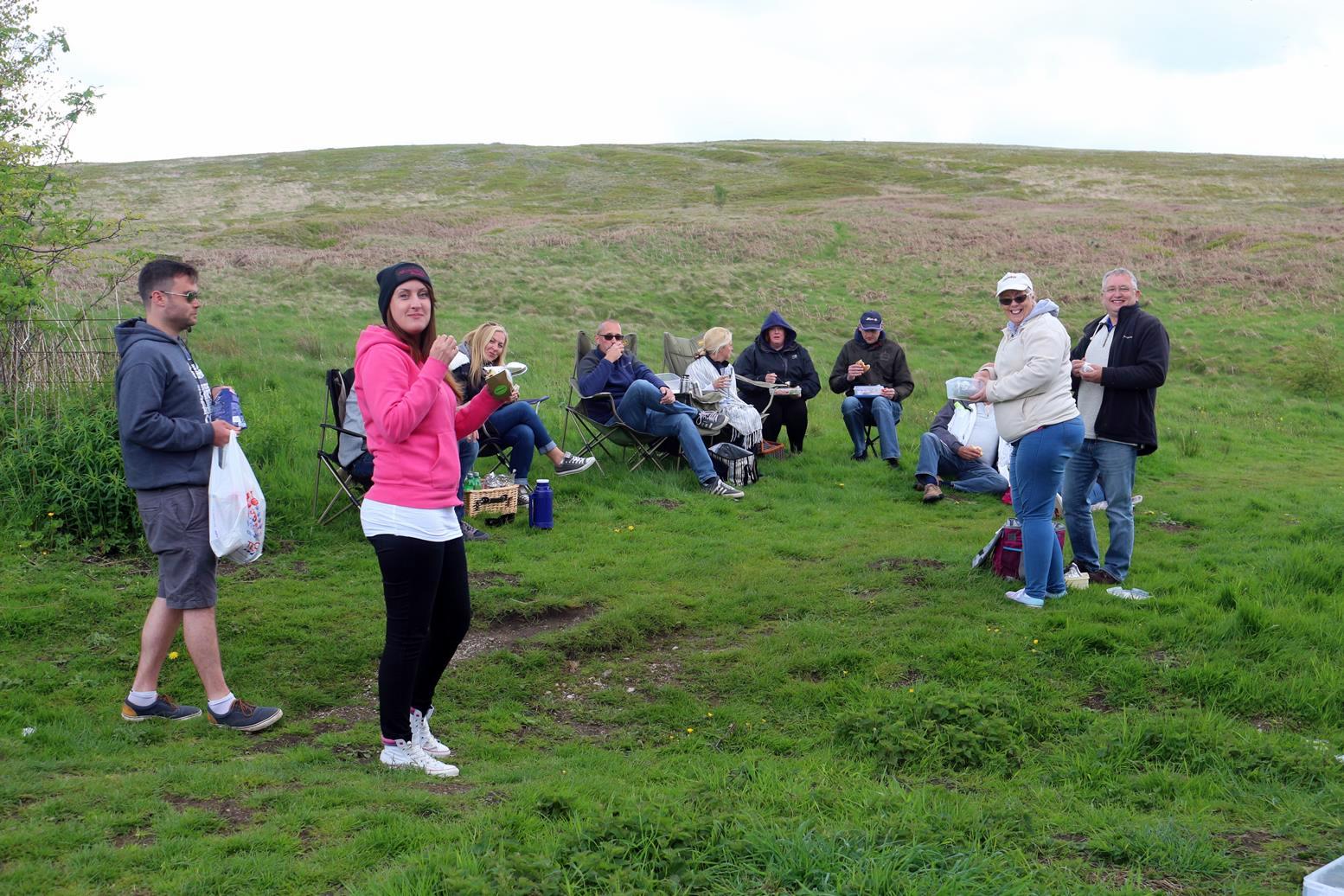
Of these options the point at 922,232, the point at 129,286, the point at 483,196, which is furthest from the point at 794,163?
the point at 129,286

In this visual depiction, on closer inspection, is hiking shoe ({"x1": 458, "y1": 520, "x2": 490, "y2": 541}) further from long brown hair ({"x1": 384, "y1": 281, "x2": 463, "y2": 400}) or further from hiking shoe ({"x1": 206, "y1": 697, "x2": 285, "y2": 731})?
long brown hair ({"x1": 384, "y1": 281, "x2": 463, "y2": 400})

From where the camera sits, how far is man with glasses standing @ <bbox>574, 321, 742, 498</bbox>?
9.12m

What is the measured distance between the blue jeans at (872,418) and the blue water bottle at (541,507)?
385 cm

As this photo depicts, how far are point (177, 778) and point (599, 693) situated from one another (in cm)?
195

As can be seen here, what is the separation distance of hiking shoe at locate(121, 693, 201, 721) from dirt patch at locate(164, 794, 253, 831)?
115 cm

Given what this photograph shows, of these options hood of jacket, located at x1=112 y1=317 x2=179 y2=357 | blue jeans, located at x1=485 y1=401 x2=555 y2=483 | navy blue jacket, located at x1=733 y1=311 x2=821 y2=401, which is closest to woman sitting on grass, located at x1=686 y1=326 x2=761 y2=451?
navy blue jacket, located at x1=733 y1=311 x2=821 y2=401

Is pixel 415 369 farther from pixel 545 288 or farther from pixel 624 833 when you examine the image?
pixel 545 288

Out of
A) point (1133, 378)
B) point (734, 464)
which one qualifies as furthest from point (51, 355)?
point (1133, 378)

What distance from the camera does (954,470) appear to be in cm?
954

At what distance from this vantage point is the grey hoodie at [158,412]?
163 inches

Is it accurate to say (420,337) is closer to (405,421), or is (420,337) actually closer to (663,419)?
(405,421)

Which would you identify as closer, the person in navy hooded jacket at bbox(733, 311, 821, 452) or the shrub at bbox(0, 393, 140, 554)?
the shrub at bbox(0, 393, 140, 554)

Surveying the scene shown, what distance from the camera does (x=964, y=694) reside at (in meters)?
4.29

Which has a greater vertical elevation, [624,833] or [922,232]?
[922,232]
